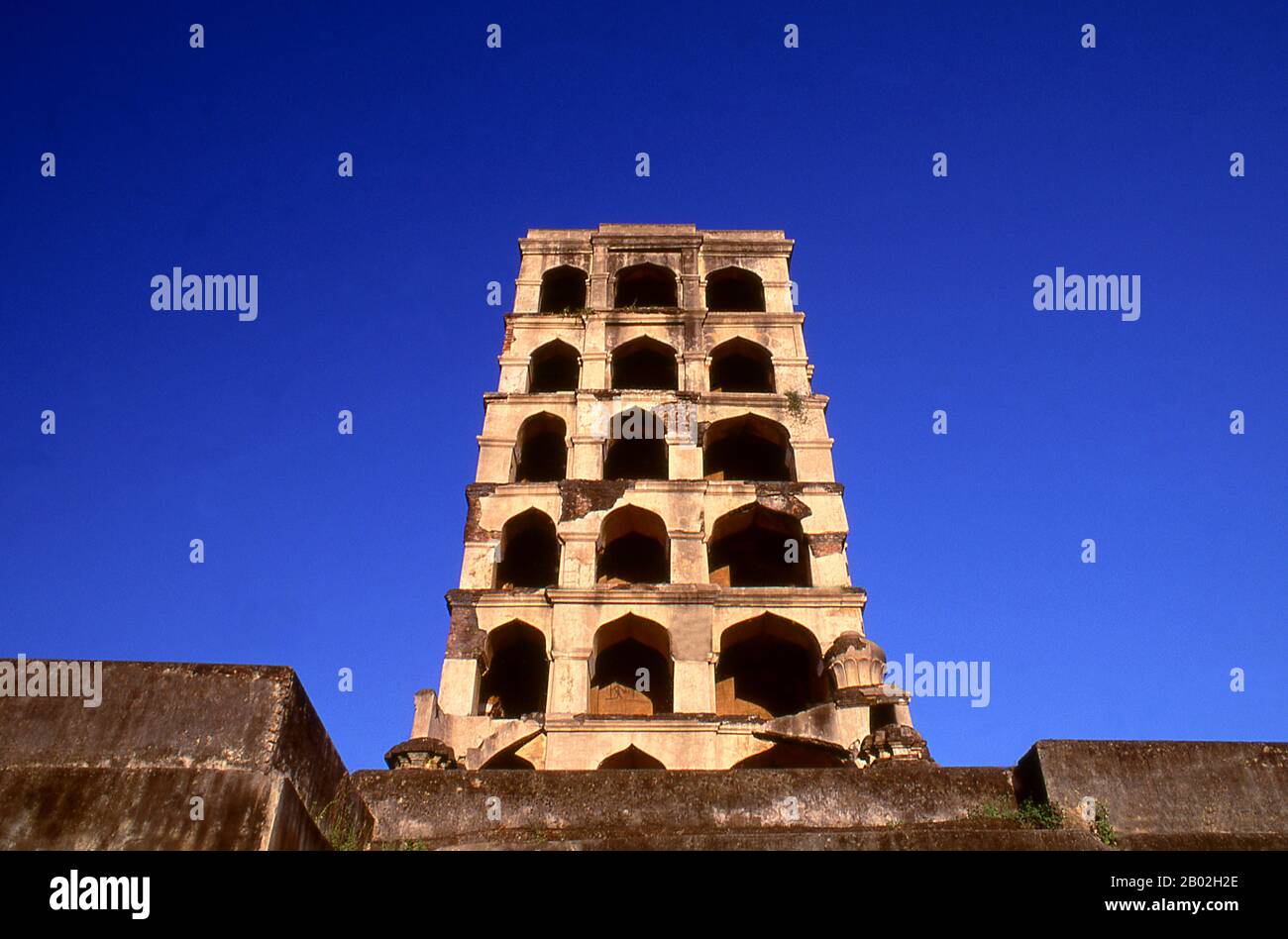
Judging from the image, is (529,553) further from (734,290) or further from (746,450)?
(734,290)

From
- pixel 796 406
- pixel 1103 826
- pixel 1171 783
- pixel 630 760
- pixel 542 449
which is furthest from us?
Answer: pixel 542 449

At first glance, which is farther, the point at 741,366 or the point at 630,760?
the point at 741,366

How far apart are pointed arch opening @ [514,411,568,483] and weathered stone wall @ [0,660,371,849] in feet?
52.4

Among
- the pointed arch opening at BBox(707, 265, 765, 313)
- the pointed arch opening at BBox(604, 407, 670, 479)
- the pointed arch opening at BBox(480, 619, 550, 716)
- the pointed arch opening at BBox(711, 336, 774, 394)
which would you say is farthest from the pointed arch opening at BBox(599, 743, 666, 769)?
the pointed arch opening at BBox(707, 265, 765, 313)

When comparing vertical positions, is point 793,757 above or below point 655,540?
below

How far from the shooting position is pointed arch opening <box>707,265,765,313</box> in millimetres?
26891

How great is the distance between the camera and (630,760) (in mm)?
17438

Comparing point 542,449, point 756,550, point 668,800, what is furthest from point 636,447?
point 668,800

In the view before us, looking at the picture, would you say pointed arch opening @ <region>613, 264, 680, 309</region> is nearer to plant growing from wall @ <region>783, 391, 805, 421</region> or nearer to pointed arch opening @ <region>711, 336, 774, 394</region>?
pointed arch opening @ <region>711, 336, 774, 394</region>

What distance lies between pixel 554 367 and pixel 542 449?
246cm

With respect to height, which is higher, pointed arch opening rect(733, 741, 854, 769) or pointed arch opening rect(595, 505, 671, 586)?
pointed arch opening rect(595, 505, 671, 586)
